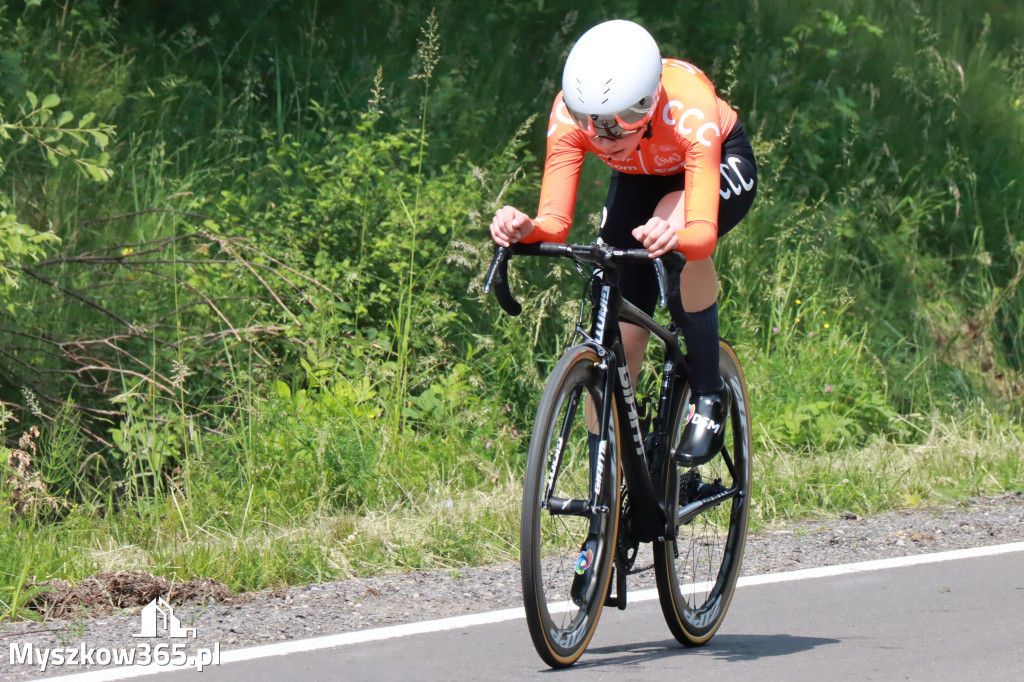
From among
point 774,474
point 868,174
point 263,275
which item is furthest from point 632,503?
point 868,174

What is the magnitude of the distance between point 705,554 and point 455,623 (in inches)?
39.6

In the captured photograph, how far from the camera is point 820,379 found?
900 cm

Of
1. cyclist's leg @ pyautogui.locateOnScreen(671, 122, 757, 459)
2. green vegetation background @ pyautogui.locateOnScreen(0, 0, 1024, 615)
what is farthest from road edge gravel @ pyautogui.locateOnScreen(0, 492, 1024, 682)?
cyclist's leg @ pyautogui.locateOnScreen(671, 122, 757, 459)

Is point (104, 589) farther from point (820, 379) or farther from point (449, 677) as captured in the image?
point (820, 379)

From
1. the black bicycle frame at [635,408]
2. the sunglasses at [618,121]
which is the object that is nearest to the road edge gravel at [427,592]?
the black bicycle frame at [635,408]

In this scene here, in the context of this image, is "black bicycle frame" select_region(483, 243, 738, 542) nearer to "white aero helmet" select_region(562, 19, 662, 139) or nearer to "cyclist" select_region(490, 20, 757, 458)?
"cyclist" select_region(490, 20, 757, 458)

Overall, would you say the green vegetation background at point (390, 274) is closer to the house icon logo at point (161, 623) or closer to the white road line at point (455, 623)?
the house icon logo at point (161, 623)

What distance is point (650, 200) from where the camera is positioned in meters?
4.90

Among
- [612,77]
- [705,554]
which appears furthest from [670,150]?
[705,554]

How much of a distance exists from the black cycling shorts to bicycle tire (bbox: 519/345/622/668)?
594 millimetres

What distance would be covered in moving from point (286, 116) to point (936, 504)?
623cm

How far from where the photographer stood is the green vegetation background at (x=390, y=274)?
273 inches

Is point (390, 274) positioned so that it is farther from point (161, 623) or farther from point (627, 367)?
point (627, 367)

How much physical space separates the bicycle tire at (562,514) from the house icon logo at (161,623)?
1.29 meters
